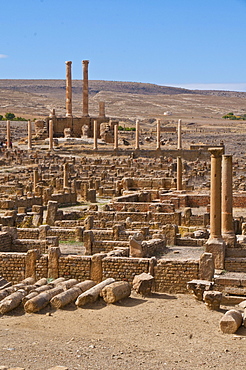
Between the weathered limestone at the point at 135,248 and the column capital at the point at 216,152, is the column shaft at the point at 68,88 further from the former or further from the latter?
the weathered limestone at the point at 135,248

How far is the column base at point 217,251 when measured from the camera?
15727 mm

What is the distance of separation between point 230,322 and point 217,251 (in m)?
5.16

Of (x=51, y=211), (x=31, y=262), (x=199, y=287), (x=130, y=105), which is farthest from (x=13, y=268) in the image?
(x=130, y=105)

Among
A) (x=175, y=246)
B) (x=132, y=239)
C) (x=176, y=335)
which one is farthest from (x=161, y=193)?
(x=176, y=335)

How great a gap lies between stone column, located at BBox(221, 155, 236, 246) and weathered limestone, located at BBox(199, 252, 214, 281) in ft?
11.9

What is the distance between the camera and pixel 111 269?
14.4 metres

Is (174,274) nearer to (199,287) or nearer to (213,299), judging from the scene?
(199,287)

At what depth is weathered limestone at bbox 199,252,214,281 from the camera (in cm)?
1395

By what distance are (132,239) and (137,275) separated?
176 centimetres

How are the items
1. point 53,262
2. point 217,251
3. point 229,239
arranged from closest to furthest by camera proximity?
point 53,262 → point 217,251 → point 229,239

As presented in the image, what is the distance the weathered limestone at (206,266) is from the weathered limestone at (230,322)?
117 inches

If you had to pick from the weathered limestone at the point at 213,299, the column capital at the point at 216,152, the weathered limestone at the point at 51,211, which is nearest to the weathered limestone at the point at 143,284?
the weathered limestone at the point at 213,299

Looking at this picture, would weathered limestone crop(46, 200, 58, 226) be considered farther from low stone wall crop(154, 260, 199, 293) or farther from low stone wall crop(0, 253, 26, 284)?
low stone wall crop(154, 260, 199, 293)

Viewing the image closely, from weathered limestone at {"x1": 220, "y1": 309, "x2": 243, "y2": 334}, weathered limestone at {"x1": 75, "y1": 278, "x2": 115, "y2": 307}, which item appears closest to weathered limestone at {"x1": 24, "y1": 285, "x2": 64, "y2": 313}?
weathered limestone at {"x1": 75, "y1": 278, "x2": 115, "y2": 307}
